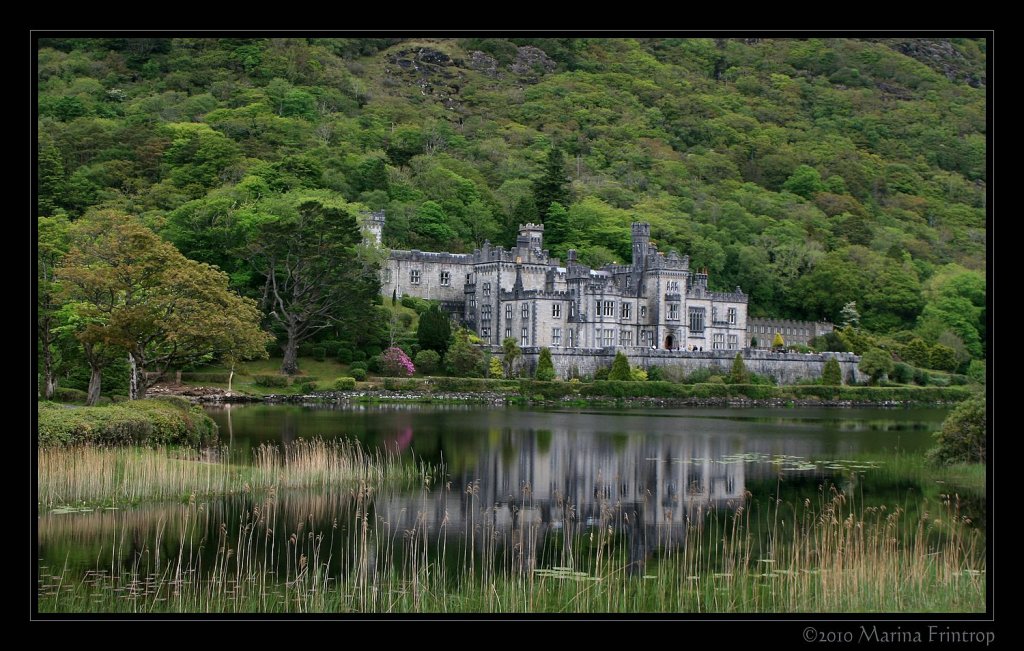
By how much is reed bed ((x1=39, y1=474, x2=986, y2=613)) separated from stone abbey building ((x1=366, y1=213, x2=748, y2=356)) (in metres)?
60.2

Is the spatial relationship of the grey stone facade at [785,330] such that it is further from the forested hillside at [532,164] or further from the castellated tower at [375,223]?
the castellated tower at [375,223]

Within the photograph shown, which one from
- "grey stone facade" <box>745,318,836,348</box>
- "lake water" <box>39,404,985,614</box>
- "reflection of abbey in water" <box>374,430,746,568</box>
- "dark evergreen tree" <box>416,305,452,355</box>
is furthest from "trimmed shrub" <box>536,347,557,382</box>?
"reflection of abbey in water" <box>374,430,746,568</box>

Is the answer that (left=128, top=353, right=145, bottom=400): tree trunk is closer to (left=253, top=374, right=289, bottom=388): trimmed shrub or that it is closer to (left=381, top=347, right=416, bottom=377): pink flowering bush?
(left=253, top=374, right=289, bottom=388): trimmed shrub

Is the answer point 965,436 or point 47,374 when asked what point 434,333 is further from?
point 965,436

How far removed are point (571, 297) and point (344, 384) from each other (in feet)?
73.7

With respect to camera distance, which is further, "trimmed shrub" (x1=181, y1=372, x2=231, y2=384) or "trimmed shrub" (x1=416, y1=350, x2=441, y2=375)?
"trimmed shrub" (x1=416, y1=350, x2=441, y2=375)

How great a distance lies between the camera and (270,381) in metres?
69.2

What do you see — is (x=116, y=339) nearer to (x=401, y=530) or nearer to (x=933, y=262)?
(x=401, y=530)

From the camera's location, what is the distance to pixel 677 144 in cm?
17288

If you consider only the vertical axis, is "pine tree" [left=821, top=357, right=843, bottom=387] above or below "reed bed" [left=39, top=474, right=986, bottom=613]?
above

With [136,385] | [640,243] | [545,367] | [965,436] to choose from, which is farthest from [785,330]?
[965,436]

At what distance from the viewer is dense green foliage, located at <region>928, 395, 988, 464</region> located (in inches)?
1357

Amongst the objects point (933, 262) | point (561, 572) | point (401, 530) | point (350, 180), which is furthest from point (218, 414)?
point (933, 262)

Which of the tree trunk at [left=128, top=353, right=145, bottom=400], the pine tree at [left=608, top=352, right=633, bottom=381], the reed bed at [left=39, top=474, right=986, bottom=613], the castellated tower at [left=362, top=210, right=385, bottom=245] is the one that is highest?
the castellated tower at [left=362, top=210, right=385, bottom=245]
